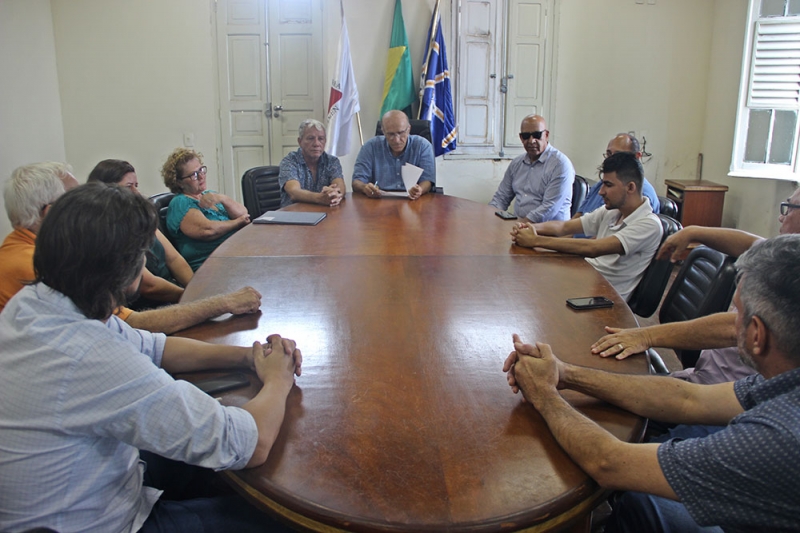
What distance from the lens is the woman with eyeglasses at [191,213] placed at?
9.57 feet

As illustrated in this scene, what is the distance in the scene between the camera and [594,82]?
6.05 meters

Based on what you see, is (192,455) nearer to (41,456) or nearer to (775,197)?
(41,456)

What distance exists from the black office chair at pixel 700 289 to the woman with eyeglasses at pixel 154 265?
1.83 metres

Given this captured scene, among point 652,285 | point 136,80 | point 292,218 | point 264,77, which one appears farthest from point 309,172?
point 136,80

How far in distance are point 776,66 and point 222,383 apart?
5.25 meters

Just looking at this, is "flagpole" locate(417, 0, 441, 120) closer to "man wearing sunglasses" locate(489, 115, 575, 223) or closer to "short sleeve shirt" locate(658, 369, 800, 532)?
"man wearing sunglasses" locate(489, 115, 575, 223)

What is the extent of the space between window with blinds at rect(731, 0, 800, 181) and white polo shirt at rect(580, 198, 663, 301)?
9.33 ft

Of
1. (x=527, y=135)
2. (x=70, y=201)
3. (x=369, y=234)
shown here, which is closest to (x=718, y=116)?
(x=527, y=135)

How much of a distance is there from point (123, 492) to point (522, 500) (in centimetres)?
71

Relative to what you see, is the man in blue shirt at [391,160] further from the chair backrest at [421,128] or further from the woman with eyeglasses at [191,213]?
the woman with eyeglasses at [191,213]

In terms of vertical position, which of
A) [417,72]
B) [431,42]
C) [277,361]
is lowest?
[277,361]

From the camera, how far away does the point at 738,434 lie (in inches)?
37.4

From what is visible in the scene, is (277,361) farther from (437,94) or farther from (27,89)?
(27,89)

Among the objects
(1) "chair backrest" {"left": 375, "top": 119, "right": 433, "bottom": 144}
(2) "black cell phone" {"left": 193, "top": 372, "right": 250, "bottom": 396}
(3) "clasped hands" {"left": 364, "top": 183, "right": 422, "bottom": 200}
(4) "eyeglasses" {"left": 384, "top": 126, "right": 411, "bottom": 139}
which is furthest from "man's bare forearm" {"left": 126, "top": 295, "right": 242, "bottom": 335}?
(1) "chair backrest" {"left": 375, "top": 119, "right": 433, "bottom": 144}
